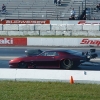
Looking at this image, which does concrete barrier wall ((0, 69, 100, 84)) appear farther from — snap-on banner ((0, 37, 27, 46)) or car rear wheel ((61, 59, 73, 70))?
snap-on banner ((0, 37, 27, 46))

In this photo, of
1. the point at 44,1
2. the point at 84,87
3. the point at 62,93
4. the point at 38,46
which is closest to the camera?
Answer: the point at 62,93

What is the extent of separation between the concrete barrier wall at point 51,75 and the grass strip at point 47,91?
428 mm

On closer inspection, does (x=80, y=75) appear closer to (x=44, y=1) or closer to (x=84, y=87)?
(x=84, y=87)

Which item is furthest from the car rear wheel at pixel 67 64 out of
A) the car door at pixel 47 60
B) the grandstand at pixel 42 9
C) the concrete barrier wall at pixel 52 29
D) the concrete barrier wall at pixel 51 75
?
the grandstand at pixel 42 9

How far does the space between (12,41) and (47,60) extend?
40.8 ft

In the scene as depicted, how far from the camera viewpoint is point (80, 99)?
12.2 meters

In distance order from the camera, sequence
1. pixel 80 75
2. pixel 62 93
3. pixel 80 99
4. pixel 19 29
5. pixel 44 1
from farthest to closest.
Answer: pixel 44 1
pixel 19 29
pixel 80 75
pixel 62 93
pixel 80 99

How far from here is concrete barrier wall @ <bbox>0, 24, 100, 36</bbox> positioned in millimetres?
34969

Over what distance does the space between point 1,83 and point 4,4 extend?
123 feet

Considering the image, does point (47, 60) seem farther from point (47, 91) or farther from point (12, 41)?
point (12, 41)

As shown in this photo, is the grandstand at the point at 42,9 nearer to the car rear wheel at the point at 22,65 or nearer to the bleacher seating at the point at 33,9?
the bleacher seating at the point at 33,9

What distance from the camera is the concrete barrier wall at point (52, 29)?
115 feet

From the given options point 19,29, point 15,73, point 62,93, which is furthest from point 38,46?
point 62,93

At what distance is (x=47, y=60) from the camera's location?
20.7 m
